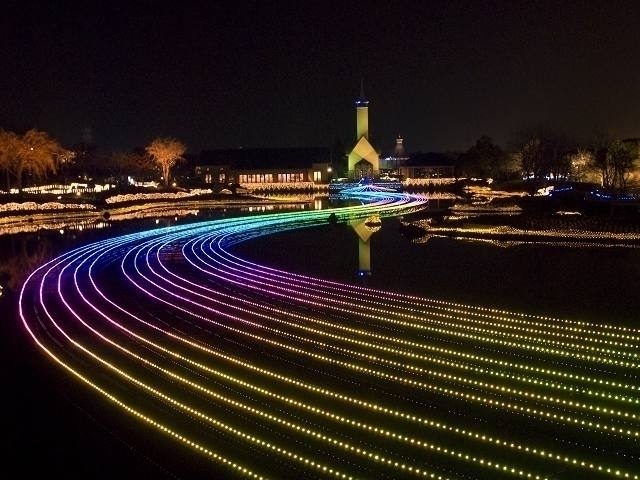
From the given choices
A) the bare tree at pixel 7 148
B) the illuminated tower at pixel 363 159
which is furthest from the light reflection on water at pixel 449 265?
the illuminated tower at pixel 363 159

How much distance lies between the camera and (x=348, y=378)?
24.7 ft

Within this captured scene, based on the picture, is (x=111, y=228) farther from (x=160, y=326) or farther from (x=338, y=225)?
(x=160, y=326)

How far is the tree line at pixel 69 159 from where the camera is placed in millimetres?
36250

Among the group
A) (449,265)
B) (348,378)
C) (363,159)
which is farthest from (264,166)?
(348,378)

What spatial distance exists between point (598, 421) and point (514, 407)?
31.3 inches

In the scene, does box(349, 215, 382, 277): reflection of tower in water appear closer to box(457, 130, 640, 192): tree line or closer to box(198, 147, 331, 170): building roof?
box(457, 130, 640, 192): tree line

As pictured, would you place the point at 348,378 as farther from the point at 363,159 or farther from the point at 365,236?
the point at 363,159

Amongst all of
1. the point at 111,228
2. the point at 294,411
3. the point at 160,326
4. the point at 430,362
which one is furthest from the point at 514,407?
the point at 111,228

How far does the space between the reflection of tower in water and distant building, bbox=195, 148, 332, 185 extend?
38448 mm

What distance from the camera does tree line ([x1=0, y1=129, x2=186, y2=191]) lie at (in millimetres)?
36250

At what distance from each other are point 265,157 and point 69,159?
20099 millimetres

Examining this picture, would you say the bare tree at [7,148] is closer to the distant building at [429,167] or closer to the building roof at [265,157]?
the building roof at [265,157]

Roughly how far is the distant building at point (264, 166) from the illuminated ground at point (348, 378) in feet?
169

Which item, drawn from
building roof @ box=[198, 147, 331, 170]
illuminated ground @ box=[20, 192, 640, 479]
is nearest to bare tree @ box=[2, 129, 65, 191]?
illuminated ground @ box=[20, 192, 640, 479]
